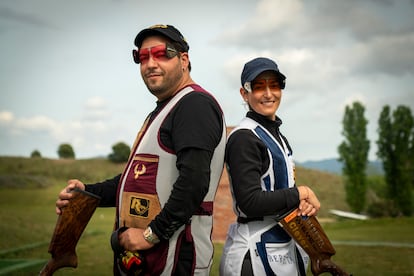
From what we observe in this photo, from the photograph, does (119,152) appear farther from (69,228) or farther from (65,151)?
(69,228)

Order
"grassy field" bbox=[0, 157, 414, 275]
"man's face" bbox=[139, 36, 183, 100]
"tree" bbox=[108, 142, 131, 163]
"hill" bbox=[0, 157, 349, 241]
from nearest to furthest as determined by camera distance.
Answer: "man's face" bbox=[139, 36, 183, 100]
"grassy field" bbox=[0, 157, 414, 275]
"hill" bbox=[0, 157, 349, 241]
"tree" bbox=[108, 142, 131, 163]

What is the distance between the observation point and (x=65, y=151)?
54781 mm

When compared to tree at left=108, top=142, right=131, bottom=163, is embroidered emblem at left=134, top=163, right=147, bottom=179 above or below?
below

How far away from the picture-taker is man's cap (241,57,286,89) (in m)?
3.01

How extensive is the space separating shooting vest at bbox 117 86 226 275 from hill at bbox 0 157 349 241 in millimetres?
31128

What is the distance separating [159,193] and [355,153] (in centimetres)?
3849

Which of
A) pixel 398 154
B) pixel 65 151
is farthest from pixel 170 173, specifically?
pixel 65 151

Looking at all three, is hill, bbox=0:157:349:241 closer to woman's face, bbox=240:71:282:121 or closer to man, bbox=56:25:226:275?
man, bbox=56:25:226:275

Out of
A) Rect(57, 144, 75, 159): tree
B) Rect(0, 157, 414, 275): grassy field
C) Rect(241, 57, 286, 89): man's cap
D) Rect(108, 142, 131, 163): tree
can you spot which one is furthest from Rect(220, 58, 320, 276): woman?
Rect(57, 144, 75, 159): tree

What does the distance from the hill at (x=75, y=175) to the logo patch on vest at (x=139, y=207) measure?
31.1m

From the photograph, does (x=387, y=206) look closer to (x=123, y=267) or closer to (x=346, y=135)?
(x=346, y=135)

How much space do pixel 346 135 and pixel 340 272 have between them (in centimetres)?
3833

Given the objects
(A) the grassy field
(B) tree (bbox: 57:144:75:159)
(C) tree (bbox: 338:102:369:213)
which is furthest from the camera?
(B) tree (bbox: 57:144:75:159)

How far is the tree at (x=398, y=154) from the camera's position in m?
36.1
